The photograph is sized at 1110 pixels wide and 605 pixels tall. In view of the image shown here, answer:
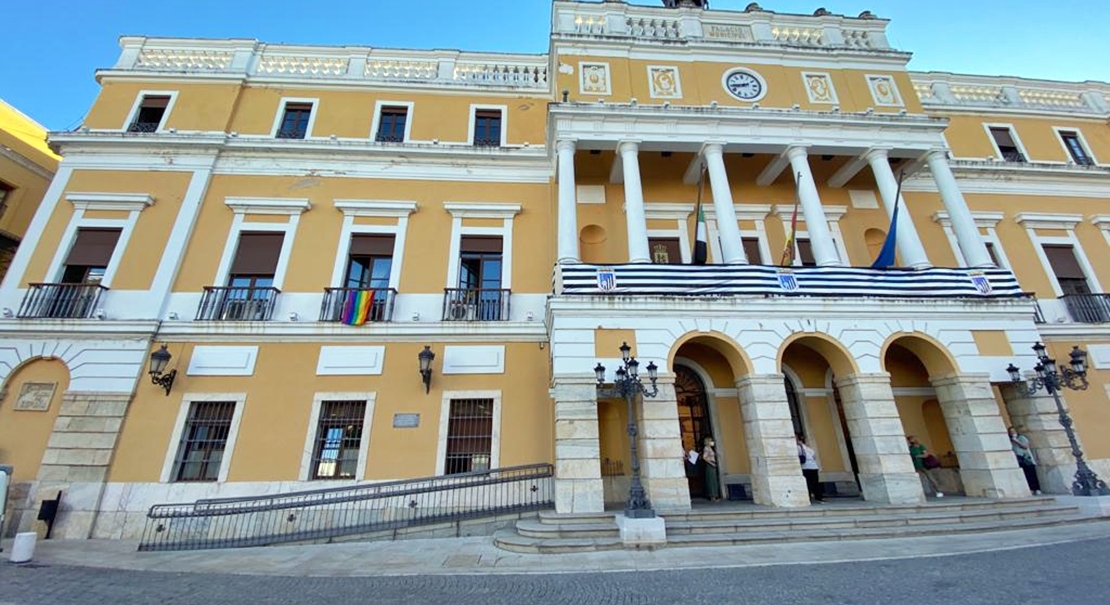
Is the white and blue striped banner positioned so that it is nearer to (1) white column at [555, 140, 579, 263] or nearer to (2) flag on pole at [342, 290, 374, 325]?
(1) white column at [555, 140, 579, 263]

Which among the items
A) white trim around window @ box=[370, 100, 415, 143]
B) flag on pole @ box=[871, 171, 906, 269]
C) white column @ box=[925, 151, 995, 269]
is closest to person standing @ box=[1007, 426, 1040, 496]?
white column @ box=[925, 151, 995, 269]

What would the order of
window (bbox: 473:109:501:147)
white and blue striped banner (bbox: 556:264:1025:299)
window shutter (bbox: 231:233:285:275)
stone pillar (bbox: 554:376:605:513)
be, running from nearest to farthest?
stone pillar (bbox: 554:376:605:513), white and blue striped banner (bbox: 556:264:1025:299), window shutter (bbox: 231:233:285:275), window (bbox: 473:109:501:147)

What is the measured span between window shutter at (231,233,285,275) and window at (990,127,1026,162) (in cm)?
2323

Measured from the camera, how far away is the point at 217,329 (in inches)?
416

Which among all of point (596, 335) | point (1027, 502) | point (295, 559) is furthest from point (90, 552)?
point (1027, 502)

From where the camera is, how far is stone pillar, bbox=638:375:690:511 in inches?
323

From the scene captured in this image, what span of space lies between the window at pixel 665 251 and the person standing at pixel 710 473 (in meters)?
4.96

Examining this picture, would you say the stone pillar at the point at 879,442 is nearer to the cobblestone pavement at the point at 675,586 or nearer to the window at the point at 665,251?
the cobblestone pavement at the point at 675,586

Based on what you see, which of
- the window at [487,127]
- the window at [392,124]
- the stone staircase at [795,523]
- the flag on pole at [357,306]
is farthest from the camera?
the window at [487,127]

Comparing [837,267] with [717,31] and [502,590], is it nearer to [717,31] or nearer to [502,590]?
[717,31]

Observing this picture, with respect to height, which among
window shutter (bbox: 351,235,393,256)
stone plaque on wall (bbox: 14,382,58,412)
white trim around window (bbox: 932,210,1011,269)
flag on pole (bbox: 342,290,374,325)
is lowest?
stone plaque on wall (bbox: 14,382,58,412)

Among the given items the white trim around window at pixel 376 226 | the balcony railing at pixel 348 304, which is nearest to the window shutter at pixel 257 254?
the white trim around window at pixel 376 226

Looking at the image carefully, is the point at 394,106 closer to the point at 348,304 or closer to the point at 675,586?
the point at 348,304

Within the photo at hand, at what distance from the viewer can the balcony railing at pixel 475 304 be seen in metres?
11.3
